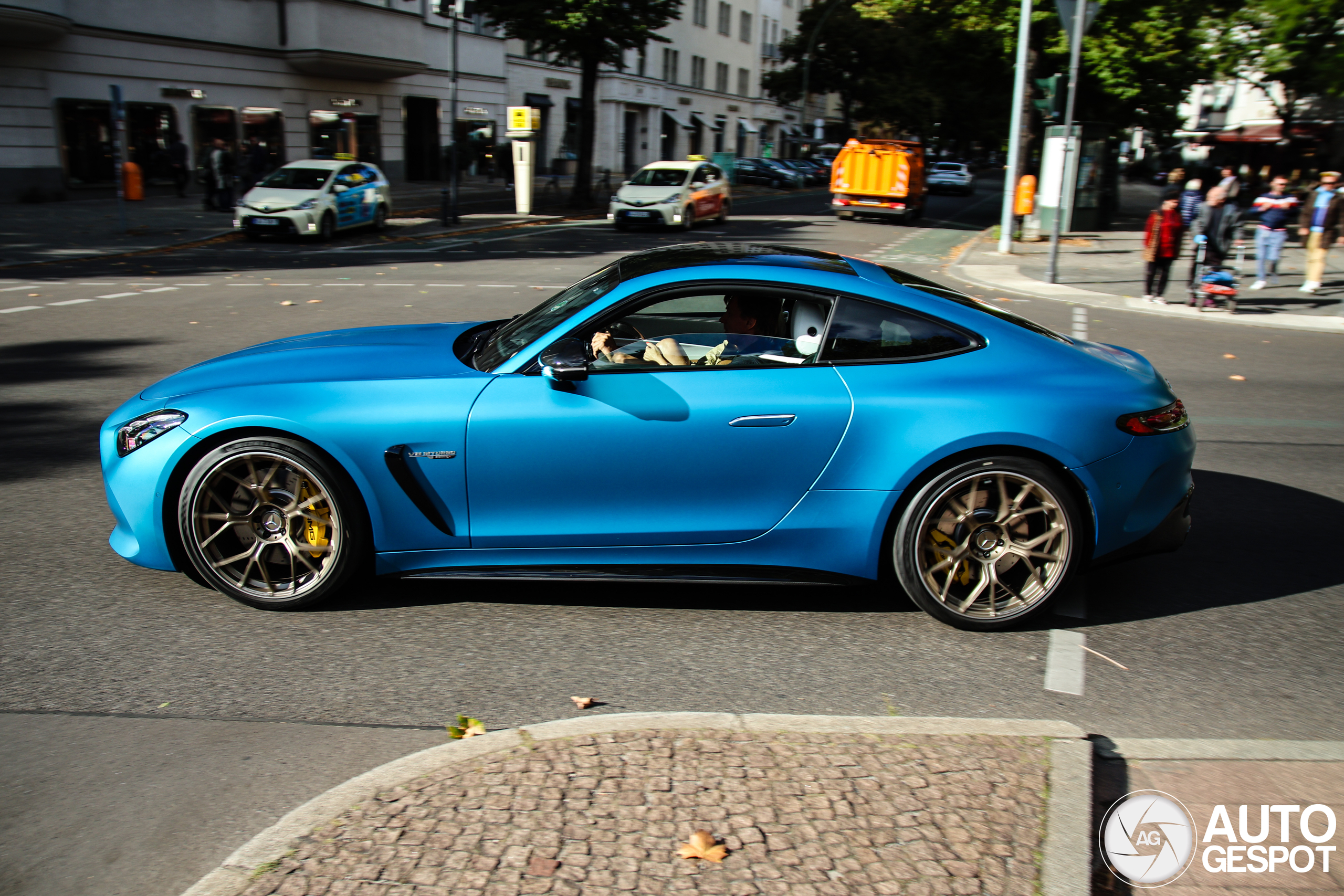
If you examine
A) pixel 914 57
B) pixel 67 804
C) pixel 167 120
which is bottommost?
pixel 67 804

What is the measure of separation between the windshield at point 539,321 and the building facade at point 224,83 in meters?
A: 24.5

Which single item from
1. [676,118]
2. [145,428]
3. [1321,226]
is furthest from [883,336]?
[676,118]

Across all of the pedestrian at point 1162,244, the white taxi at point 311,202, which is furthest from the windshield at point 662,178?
the pedestrian at point 1162,244

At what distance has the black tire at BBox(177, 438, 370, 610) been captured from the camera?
427cm

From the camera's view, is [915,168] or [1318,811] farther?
[915,168]

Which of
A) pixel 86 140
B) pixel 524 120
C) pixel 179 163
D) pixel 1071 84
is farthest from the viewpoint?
pixel 524 120

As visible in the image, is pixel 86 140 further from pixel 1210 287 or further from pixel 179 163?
pixel 1210 287

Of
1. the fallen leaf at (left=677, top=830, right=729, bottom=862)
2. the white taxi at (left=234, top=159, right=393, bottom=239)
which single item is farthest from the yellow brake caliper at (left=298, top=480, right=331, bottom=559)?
the white taxi at (left=234, top=159, right=393, bottom=239)

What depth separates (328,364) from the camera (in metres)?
4.53

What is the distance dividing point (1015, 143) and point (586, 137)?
46.5 ft

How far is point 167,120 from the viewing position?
30.8 meters

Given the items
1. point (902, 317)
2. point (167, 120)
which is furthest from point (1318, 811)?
point (167, 120)

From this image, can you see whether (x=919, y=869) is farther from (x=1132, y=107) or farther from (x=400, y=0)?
(x=400, y=0)

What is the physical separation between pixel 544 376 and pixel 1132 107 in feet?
99.7
